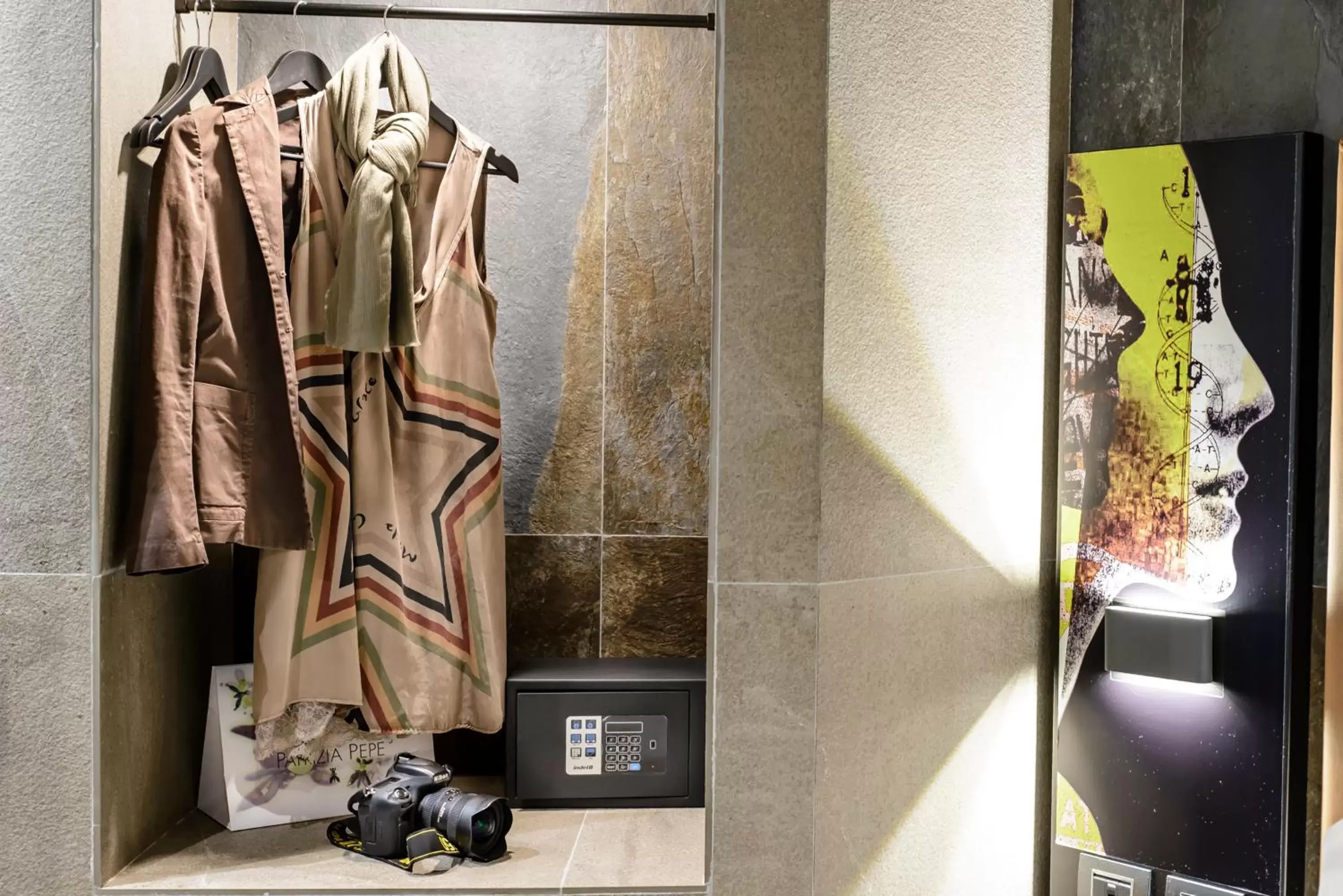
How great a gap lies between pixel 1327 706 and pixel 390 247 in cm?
156

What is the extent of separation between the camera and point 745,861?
1452 mm

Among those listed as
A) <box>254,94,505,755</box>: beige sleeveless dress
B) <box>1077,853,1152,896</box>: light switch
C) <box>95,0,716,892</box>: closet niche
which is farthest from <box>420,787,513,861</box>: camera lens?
<box>1077,853,1152,896</box>: light switch

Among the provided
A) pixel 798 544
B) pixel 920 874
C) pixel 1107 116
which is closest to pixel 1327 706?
pixel 920 874

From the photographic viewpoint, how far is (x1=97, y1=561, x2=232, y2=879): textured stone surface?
148cm

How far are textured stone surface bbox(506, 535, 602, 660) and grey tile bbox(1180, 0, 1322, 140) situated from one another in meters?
1.30

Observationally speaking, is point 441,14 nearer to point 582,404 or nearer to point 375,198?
point 375,198

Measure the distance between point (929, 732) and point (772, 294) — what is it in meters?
0.70

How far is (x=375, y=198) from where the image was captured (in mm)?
1639

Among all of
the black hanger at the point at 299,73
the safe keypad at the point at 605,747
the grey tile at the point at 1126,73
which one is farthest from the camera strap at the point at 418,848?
the grey tile at the point at 1126,73

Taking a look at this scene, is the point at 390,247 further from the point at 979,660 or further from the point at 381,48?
the point at 979,660

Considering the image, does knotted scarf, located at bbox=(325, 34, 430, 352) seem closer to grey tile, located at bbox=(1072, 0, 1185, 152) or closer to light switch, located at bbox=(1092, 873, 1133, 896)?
grey tile, located at bbox=(1072, 0, 1185, 152)

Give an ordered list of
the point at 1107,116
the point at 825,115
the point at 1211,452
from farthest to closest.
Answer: the point at 1107,116, the point at 1211,452, the point at 825,115

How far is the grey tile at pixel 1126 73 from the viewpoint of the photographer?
1.68m

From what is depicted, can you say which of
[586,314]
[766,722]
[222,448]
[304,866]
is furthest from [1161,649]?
[222,448]
